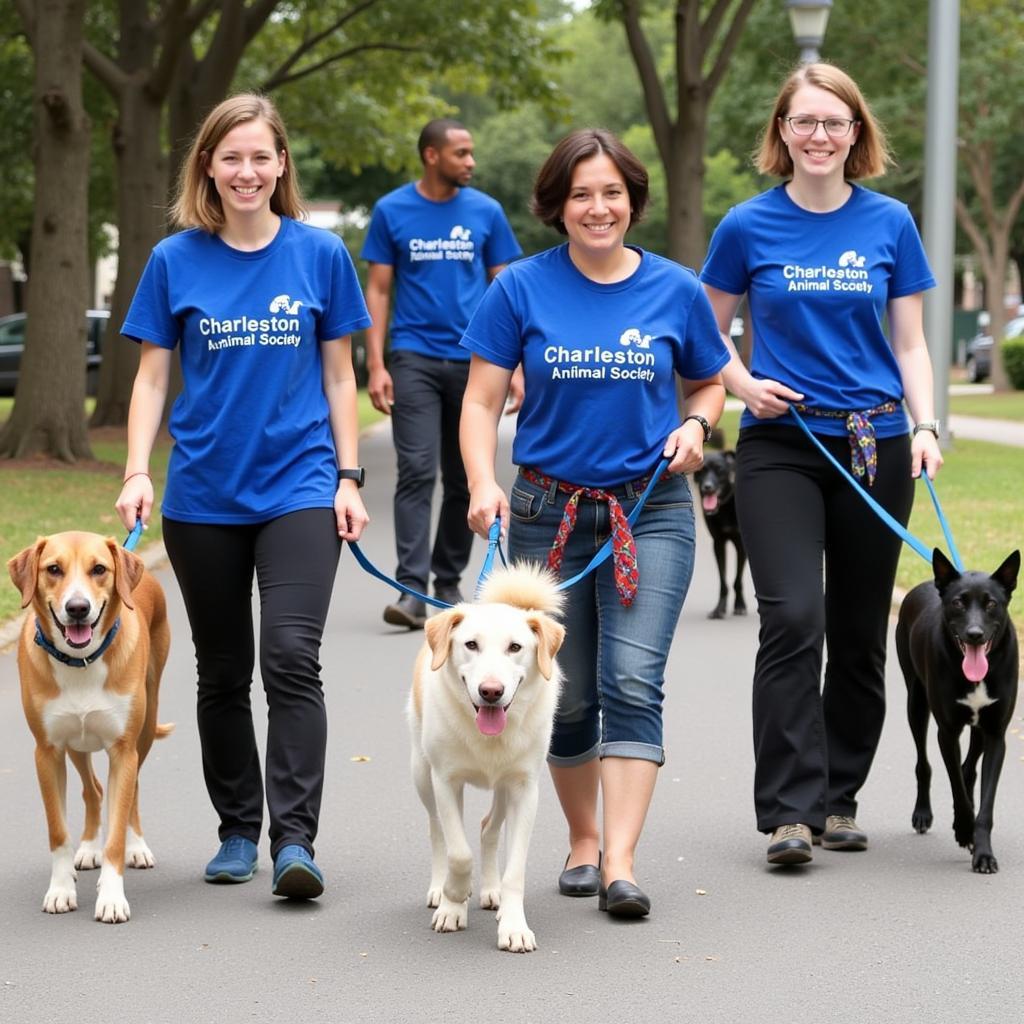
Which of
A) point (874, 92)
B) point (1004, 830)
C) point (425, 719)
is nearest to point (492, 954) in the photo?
point (425, 719)

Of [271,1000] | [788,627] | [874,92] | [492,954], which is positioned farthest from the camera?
[874,92]

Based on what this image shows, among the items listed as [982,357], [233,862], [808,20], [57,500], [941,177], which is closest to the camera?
[233,862]

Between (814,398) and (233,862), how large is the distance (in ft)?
7.29

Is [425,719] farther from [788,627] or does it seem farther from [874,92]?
[874,92]

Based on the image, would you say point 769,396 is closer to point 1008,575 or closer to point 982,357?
point 1008,575

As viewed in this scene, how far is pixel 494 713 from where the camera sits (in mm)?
4703

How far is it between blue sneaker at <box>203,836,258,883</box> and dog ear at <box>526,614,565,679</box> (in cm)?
129

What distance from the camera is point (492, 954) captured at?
4.79m

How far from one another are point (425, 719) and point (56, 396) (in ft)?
51.8

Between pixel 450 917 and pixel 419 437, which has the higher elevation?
pixel 419 437

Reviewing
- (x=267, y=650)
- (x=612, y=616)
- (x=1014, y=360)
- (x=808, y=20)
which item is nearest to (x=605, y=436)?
(x=612, y=616)

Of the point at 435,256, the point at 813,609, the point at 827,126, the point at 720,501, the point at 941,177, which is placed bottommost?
the point at 720,501

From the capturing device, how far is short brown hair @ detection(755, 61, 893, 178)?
571 centimetres

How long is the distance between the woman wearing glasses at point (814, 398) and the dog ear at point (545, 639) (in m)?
1.16
